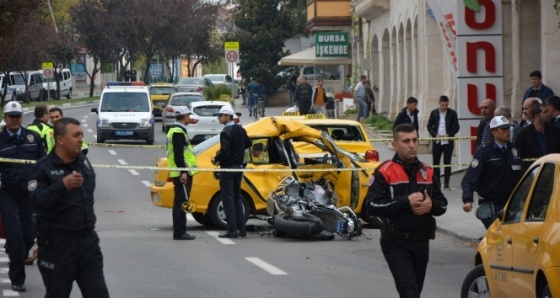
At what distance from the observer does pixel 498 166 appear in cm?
1231

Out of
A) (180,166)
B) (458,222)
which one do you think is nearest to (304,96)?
(458,222)

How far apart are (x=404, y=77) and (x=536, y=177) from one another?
106 feet

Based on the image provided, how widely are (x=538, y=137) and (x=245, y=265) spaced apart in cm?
350

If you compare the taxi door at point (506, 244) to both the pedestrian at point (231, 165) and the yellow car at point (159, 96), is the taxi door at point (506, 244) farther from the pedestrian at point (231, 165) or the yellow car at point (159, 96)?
the yellow car at point (159, 96)

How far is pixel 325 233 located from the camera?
1675cm

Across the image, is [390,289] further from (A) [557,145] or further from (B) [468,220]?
(B) [468,220]

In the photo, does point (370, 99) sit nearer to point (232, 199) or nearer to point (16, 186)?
point (232, 199)

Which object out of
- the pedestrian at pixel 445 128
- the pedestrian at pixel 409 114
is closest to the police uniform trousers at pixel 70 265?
the pedestrian at pixel 445 128

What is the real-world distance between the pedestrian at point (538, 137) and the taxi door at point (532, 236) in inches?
200

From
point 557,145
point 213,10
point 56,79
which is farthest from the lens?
point 213,10

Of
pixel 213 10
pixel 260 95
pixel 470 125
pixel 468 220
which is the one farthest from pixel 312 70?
pixel 468 220

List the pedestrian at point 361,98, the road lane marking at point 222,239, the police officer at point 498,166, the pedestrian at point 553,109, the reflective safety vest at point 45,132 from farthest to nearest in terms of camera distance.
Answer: the pedestrian at point 361,98, the road lane marking at point 222,239, the reflective safety vest at point 45,132, the pedestrian at point 553,109, the police officer at point 498,166

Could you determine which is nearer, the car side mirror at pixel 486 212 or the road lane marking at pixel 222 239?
the car side mirror at pixel 486 212

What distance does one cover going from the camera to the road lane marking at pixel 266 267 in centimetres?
1340
